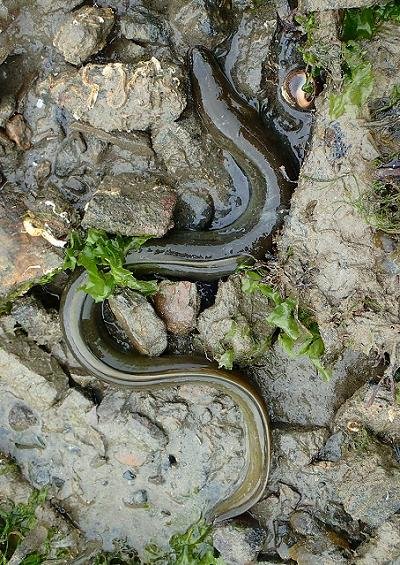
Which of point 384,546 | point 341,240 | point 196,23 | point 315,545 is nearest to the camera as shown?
point 341,240

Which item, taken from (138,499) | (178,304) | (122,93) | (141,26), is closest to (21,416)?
(138,499)

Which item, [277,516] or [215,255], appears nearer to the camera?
[215,255]

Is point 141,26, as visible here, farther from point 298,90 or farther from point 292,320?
point 292,320

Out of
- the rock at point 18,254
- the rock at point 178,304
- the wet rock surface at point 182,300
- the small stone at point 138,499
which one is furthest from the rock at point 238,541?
the rock at point 18,254

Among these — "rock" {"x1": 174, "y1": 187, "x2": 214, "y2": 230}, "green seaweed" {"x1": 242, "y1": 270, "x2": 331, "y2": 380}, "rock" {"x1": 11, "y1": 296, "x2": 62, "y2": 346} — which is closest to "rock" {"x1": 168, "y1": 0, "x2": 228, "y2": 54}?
"rock" {"x1": 174, "y1": 187, "x2": 214, "y2": 230}

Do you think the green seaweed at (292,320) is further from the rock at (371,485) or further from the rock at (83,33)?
the rock at (83,33)

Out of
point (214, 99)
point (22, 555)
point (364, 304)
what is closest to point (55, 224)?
point (214, 99)
